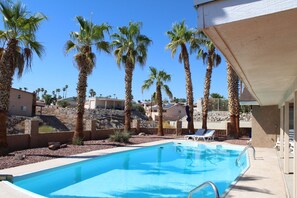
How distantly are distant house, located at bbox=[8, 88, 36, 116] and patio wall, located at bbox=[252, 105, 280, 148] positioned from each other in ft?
99.2

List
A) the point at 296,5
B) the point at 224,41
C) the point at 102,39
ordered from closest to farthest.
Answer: the point at 296,5
the point at 224,41
the point at 102,39

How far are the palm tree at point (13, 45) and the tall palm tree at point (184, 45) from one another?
54.6 feet

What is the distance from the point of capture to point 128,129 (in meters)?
25.4

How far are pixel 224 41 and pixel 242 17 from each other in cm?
74

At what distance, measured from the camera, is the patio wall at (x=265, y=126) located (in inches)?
771

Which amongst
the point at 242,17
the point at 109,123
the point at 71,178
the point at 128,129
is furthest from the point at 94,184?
the point at 109,123

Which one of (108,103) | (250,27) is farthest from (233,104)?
(108,103)

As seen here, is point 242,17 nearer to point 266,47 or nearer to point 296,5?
point 296,5

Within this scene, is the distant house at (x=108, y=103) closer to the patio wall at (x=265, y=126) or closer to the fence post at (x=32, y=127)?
the patio wall at (x=265, y=126)

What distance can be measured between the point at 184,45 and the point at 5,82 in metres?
19.0

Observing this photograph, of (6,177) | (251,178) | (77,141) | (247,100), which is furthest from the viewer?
(247,100)

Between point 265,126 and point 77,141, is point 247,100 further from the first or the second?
point 77,141

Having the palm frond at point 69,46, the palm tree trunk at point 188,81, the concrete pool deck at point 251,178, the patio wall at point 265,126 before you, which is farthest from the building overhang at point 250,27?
the palm tree trunk at point 188,81

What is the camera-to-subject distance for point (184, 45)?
93.1ft
